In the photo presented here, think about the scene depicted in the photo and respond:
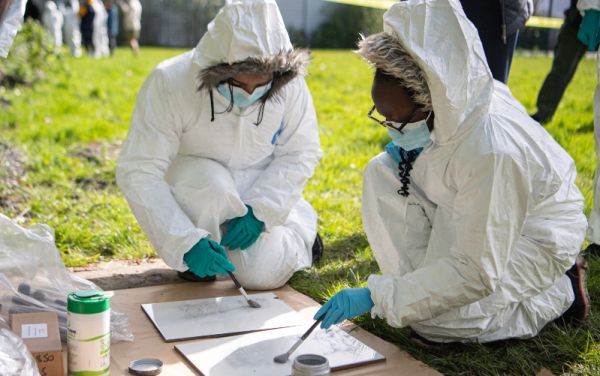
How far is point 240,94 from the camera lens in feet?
9.43

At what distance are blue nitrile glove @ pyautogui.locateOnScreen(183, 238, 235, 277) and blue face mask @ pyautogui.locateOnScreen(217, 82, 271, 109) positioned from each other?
553mm

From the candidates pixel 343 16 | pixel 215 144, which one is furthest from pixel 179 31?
pixel 215 144

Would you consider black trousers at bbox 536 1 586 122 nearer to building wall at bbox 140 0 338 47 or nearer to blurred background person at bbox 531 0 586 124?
blurred background person at bbox 531 0 586 124

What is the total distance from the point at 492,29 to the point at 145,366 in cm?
216

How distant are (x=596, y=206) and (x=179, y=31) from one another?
2046 cm

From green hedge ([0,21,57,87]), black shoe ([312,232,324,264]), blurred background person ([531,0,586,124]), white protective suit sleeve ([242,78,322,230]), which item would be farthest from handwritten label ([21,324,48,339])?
green hedge ([0,21,57,87])

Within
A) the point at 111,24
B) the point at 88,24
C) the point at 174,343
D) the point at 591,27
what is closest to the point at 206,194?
the point at 174,343

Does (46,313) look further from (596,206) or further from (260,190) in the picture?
(596,206)

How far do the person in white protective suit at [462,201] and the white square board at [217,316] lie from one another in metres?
0.37

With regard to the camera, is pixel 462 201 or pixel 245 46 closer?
pixel 462 201

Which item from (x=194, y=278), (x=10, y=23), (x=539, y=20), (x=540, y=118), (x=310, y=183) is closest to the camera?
(x=10, y=23)

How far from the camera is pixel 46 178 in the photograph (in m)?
4.64

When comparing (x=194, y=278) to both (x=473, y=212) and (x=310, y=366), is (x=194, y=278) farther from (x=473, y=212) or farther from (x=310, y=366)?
(x=473, y=212)

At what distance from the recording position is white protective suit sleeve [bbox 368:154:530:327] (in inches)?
83.7
